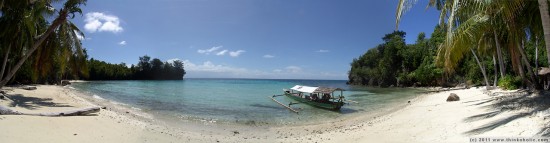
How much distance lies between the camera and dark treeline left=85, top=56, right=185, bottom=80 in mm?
88331

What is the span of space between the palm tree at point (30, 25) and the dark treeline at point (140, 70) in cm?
7324

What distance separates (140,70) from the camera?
110 meters

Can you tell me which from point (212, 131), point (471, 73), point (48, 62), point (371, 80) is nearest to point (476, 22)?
point (212, 131)

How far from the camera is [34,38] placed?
1477 centimetres

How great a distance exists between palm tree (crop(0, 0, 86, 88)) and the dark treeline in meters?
73.2

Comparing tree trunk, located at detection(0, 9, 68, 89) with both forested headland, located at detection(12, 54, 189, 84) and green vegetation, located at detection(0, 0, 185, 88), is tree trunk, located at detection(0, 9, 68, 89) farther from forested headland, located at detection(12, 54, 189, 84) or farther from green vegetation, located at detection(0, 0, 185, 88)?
forested headland, located at detection(12, 54, 189, 84)

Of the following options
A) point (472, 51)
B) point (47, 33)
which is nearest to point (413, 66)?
point (472, 51)

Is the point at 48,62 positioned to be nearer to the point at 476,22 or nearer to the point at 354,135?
the point at 354,135

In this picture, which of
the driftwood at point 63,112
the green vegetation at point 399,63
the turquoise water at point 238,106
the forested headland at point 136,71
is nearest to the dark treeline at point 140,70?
the forested headland at point 136,71

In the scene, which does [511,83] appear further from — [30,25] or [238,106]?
[30,25]

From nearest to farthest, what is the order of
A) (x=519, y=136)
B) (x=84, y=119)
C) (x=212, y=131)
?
(x=519, y=136) < (x=84, y=119) < (x=212, y=131)

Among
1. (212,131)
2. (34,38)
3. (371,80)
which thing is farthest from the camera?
(371,80)

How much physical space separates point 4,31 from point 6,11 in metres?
0.90

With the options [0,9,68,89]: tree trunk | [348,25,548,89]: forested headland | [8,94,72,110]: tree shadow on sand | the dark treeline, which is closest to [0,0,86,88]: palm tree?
[0,9,68,89]: tree trunk
